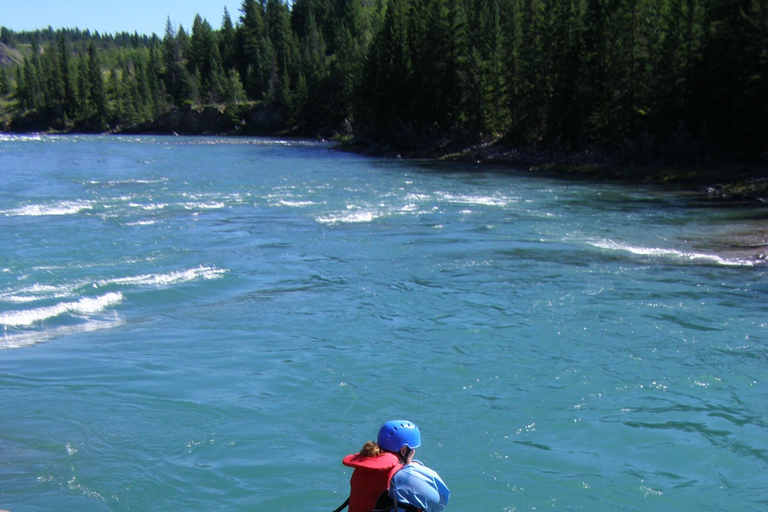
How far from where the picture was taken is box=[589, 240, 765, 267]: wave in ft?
58.7

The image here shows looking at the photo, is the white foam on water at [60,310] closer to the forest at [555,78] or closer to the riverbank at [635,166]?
the riverbank at [635,166]

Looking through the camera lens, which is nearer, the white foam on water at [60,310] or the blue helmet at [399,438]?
the blue helmet at [399,438]

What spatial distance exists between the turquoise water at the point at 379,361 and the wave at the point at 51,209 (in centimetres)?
143

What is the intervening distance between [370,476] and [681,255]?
15916mm

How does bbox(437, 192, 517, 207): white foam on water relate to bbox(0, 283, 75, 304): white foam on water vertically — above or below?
above

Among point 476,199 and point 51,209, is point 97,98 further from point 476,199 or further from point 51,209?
point 476,199

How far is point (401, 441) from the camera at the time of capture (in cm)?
512

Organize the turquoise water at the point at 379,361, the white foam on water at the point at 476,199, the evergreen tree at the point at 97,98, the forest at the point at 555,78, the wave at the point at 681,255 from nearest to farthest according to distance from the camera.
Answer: the turquoise water at the point at 379,361 → the wave at the point at 681,255 → the white foam on water at the point at 476,199 → the forest at the point at 555,78 → the evergreen tree at the point at 97,98

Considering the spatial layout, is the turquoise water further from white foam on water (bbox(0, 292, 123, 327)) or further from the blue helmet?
the blue helmet

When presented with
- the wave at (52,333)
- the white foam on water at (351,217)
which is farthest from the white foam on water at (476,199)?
the wave at (52,333)

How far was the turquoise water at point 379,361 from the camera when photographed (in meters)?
8.04

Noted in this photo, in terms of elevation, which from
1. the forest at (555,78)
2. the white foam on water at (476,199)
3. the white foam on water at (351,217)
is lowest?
the white foam on water at (351,217)

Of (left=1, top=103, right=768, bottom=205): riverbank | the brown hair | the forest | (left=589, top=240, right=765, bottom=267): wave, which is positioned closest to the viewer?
the brown hair

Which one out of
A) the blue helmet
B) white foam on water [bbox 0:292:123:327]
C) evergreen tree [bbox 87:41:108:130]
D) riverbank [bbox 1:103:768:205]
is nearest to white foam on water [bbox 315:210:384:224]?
white foam on water [bbox 0:292:123:327]
